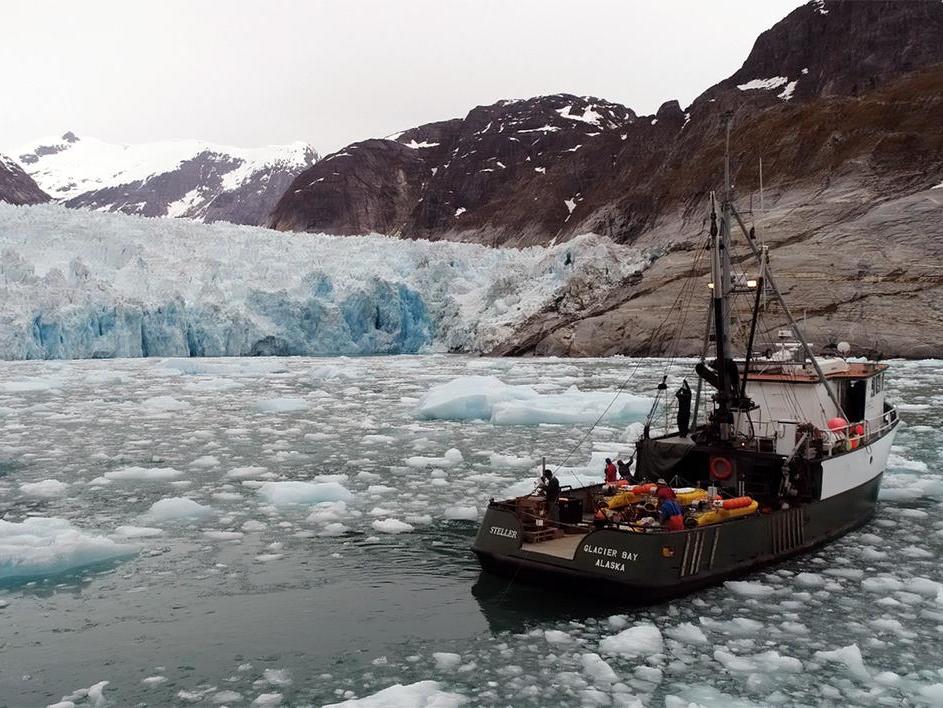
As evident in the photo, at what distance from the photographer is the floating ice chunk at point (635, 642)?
26.4 ft

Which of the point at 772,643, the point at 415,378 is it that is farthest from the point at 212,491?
the point at 415,378

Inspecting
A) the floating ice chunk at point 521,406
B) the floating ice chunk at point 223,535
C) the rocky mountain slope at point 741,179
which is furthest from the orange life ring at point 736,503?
the floating ice chunk at point 521,406

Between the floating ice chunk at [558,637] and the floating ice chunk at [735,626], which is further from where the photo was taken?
the floating ice chunk at [735,626]

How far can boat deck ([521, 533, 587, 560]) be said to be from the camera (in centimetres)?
966

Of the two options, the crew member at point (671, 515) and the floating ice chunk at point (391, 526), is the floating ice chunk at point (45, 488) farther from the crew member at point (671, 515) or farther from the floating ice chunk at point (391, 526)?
the crew member at point (671, 515)

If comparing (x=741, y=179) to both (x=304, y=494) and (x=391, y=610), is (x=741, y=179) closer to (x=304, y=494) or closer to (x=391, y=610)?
(x=304, y=494)

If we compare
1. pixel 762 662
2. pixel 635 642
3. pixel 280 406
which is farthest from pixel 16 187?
pixel 762 662

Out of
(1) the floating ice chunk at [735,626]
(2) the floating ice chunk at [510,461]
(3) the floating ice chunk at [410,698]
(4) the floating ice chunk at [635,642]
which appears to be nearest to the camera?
(3) the floating ice chunk at [410,698]

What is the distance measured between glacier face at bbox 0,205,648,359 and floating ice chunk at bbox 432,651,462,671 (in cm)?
4787

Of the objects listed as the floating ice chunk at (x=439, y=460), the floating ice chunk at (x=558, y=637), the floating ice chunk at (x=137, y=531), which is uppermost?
the floating ice chunk at (x=558, y=637)

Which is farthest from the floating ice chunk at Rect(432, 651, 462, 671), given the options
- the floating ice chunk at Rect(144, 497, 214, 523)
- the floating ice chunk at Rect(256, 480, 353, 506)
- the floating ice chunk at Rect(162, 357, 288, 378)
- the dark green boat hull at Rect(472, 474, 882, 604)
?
the floating ice chunk at Rect(162, 357, 288, 378)

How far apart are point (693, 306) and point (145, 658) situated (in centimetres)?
5082

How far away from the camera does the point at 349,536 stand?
39.8 ft

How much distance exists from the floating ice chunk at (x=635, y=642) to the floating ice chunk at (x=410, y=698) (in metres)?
1.87
